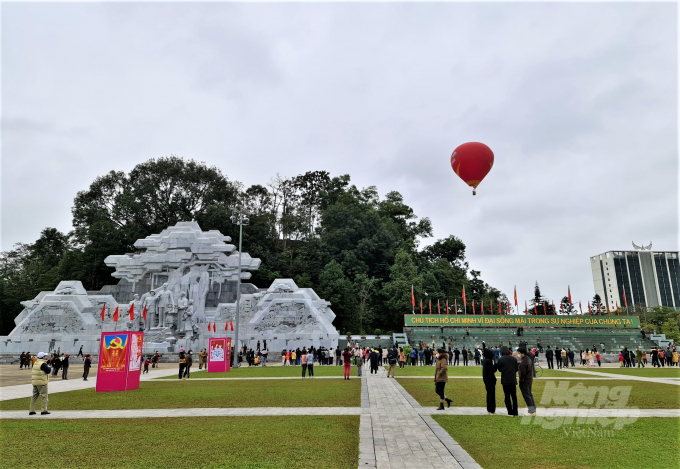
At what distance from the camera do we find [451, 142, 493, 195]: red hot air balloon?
16.1m

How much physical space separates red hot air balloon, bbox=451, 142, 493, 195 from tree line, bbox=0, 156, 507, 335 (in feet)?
96.1

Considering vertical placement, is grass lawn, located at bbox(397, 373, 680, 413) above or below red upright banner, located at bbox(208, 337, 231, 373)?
below

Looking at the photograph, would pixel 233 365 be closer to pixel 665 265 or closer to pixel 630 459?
pixel 630 459

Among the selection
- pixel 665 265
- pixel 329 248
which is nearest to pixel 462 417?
pixel 329 248

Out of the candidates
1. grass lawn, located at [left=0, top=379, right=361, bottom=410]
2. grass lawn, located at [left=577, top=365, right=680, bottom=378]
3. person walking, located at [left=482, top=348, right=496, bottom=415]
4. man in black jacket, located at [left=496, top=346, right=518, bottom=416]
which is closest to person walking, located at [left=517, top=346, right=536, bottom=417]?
man in black jacket, located at [left=496, top=346, right=518, bottom=416]

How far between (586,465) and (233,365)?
23.8 m

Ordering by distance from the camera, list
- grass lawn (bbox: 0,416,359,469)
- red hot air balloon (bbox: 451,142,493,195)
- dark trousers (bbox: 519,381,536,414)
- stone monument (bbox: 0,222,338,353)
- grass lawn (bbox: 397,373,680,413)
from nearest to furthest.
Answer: grass lawn (bbox: 0,416,359,469) → dark trousers (bbox: 519,381,536,414) → grass lawn (bbox: 397,373,680,413) → red hot air balloon (bbox: 451,142,493,195) → stone monument (bbox: 0,222,338,353)

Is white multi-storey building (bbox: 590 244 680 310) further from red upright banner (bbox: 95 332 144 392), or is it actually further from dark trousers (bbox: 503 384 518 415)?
red upright banner (bbox: 95 332 144 392)

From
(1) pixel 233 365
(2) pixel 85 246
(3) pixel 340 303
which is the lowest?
(1) pixel 233 365

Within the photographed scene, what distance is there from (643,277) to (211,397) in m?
111

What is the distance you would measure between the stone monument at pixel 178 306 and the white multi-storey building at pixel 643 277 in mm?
86410

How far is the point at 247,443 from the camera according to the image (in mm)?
6441

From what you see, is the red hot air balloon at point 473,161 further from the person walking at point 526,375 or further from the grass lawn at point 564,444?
the grass lawn at point 564,444

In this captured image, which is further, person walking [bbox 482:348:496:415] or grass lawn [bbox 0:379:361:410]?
grass lawn [bbox 0:379:361:410]
